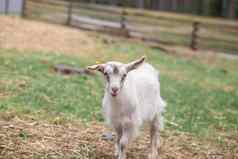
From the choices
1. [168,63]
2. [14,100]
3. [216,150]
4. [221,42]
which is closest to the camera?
[216,150]

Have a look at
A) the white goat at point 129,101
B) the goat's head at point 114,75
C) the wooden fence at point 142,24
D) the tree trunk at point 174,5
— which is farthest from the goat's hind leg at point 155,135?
the tree trunk at point 174,5

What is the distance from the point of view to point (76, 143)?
5984 millimetres

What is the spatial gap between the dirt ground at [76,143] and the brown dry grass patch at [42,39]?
286 inches

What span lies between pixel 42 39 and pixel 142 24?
8.30 meters

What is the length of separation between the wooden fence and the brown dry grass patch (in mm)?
3228

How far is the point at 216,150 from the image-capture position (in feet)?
22.1

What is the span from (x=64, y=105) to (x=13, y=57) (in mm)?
4315

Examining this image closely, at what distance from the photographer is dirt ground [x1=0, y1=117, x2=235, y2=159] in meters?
5.44

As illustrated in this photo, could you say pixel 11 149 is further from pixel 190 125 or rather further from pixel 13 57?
pixel 13 57

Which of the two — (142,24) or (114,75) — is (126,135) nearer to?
(114,75)

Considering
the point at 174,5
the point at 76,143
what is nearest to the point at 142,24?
the point at 76,143

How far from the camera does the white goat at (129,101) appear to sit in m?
4.96

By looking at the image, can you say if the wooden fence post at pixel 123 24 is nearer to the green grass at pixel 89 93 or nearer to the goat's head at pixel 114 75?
the green grass at pixel 89 93

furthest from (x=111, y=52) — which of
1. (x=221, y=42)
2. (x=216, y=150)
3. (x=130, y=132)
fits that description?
(x=130, y=132)
